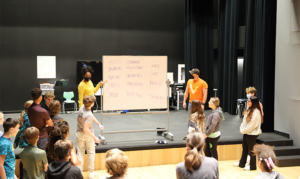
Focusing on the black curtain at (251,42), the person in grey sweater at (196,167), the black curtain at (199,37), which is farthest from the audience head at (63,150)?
the black curtain at (199,37)

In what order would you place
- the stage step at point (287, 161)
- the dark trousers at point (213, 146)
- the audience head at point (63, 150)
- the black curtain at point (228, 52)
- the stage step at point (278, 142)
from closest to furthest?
1. the audience head at point (63, 150)
2. the dark trousers at point (213, 146)
3. the stage step at point (287, 161)
4. the stage step at point (278, 142)
5. the black curtain at point (228, 52)

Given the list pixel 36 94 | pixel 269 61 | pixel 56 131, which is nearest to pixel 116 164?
pixel 56 131

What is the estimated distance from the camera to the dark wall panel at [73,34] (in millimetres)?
9492

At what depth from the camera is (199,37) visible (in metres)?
9.98

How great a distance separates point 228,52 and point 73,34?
198 inches

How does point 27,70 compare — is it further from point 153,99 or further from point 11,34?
point 153,99

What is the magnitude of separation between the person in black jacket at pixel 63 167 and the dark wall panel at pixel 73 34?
784cm

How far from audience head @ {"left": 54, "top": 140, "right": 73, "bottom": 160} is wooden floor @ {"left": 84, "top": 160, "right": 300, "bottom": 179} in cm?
234

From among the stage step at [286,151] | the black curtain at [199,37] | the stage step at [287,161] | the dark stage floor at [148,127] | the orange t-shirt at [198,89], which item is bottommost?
the stage step at [287,161]

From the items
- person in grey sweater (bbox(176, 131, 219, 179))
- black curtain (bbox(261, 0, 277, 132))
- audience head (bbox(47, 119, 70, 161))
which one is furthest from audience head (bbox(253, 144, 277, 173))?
black curtain (bbox(261, 0, 277, 132))

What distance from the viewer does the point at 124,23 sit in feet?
34.4

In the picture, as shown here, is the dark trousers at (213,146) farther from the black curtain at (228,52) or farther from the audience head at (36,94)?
the black curtain at (228,52)

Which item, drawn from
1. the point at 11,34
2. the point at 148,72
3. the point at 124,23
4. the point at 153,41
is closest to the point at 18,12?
the point at 11,34

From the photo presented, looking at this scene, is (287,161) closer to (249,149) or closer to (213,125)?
(249,149)
